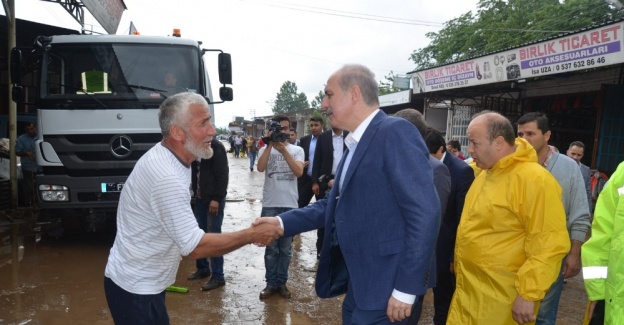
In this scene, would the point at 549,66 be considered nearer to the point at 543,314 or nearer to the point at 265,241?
the point at 543,314

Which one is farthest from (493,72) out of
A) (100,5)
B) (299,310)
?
(100,5)

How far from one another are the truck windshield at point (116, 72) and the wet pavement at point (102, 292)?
2226 millimetres

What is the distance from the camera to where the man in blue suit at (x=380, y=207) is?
2.00 meters

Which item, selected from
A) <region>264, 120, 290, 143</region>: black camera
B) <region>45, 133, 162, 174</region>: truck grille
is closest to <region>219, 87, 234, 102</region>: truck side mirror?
<region>45, 133, 162, 174</region>: truck grille

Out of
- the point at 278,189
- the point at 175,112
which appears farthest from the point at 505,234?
the point at 278,189

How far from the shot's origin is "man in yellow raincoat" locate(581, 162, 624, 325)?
2033 mm

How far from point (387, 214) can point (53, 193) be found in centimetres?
534

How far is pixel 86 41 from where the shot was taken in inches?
237

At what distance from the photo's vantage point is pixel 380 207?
6.86ft

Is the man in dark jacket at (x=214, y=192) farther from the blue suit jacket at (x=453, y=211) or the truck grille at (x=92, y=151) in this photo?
the blue suit jacket at (x=453, y=211)

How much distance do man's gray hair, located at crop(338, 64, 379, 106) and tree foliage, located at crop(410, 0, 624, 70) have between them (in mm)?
18101

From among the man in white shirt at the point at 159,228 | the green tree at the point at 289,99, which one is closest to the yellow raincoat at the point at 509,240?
the man in white shirt at the point at 159,228

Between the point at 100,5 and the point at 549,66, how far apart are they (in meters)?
9.90

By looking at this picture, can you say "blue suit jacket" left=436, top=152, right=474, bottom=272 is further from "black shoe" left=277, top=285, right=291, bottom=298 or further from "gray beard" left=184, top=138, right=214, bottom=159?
"gray beard" left=184, top=138, right=214, bottom=159
